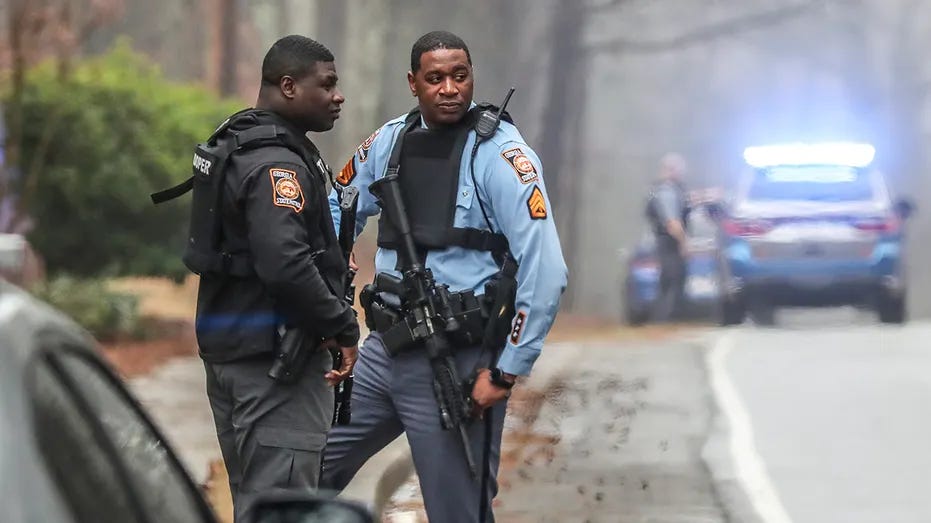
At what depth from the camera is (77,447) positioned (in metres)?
2.22

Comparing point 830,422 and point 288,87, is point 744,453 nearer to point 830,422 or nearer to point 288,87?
point 830,422

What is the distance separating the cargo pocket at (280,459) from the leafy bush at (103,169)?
10249 millimetres

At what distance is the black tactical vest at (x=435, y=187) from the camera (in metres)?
5.44

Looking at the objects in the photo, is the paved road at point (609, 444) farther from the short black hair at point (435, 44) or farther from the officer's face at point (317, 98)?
the officer's face at point (317, 98)

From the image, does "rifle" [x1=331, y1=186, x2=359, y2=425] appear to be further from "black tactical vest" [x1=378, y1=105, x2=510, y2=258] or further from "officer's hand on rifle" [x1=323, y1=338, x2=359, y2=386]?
"black tactical vest" [x1=378, y1=105, x2=510, y2=258]

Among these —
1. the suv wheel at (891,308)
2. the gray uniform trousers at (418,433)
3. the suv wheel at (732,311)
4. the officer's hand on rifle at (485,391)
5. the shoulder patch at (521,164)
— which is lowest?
the suv wheel at (732,311)

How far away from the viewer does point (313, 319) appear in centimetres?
517

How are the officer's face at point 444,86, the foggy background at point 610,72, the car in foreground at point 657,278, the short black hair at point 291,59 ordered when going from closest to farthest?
the short black hair at point 291,59 < the officer's face at point 444,86 < the car in foreground at point 657,278 < the foggy background at point 610,72

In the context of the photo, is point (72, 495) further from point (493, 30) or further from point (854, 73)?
point (854, 73)

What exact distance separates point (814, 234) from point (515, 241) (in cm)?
1542

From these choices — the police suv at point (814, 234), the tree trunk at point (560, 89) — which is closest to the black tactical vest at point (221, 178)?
the police suv at point (814, 234)

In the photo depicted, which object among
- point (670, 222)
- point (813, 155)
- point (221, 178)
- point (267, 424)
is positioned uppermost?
point (221, 178)

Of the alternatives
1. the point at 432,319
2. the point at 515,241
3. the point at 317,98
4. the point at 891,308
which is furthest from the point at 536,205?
the point at 891,308

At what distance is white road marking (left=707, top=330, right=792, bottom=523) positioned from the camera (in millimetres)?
8820
